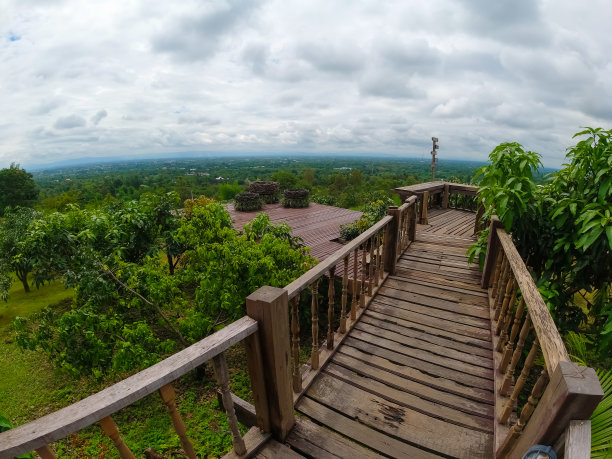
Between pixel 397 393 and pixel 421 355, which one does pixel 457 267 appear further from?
pixel 397 393

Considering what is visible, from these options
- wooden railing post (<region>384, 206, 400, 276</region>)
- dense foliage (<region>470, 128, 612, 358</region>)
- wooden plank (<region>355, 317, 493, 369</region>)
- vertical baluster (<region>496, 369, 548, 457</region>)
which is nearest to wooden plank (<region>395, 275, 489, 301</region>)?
wooden railing post (<region>384, 206, 400, 276</region>)

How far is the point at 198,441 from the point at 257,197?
12.3 m

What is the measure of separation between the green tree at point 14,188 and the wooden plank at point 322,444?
36.7 m

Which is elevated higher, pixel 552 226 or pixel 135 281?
pixel 552 226

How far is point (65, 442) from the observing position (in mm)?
4926

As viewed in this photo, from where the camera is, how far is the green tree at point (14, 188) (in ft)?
90.4

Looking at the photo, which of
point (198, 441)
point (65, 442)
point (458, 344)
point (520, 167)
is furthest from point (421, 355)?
point (65, 442)

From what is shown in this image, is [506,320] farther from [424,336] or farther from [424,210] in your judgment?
[424,210]

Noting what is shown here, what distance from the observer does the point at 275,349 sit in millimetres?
1722

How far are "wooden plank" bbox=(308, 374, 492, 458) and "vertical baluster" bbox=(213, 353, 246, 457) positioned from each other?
2.57ft

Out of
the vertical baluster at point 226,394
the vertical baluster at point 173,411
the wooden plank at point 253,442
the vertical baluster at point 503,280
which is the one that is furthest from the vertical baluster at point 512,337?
the vertical baluster at point 173,411

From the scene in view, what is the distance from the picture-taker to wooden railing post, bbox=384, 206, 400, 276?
13.8 ft

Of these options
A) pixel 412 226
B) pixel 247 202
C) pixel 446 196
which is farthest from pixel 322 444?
pixel 247 202

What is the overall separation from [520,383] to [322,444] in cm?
134
